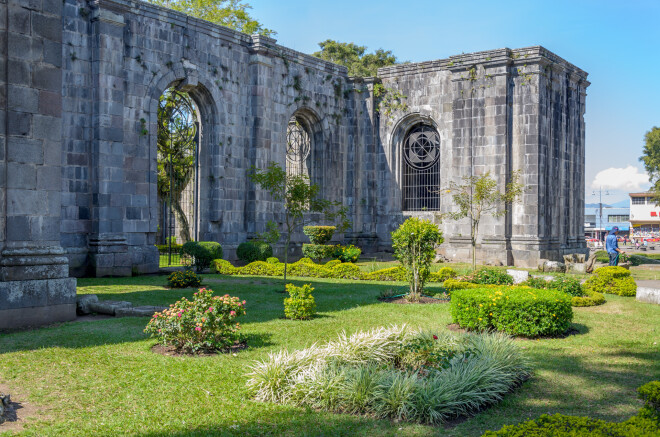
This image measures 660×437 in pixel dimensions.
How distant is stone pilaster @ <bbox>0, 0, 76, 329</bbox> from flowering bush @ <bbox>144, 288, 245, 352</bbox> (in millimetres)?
2561

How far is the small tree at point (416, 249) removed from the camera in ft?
44.8

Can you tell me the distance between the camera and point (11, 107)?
965 centimetres

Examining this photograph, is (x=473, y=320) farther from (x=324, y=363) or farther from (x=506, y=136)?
(x=506, y=136)

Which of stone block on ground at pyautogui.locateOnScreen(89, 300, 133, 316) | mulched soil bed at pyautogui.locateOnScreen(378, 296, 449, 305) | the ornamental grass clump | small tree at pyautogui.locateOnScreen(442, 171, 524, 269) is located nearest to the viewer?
the ornamental grass clump

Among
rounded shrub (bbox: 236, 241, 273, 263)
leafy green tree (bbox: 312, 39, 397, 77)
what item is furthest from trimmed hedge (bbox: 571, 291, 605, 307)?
leafy green tree (bbox: 312, 39, 397, 77)

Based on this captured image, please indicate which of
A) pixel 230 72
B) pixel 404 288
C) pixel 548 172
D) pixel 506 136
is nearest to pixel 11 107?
pixel 404 288

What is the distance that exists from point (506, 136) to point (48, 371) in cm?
1875

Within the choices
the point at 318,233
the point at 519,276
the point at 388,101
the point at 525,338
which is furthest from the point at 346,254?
the point at 525,338

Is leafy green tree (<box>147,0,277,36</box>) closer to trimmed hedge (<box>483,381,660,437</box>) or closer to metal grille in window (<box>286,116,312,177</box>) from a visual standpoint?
metal grille in window (<box>286,116,312,177</box>)

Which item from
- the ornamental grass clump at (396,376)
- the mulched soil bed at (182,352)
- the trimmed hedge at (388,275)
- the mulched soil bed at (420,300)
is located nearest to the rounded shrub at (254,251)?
the trimmed hedge at (388,275)

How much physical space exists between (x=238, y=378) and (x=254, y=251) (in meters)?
13.3

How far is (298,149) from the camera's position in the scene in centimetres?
2517

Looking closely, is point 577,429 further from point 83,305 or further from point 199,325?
point 83,305

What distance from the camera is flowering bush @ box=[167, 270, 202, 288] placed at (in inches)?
590
